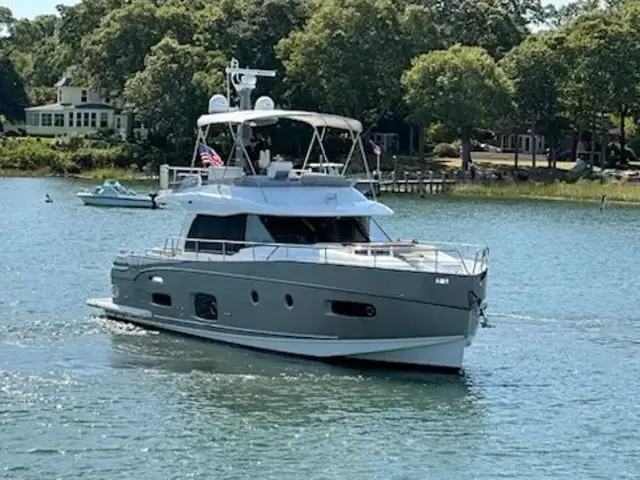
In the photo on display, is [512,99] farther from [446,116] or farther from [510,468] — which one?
[510,468]

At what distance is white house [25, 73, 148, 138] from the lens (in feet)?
454

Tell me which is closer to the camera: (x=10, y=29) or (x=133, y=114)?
(x=133, y=114)

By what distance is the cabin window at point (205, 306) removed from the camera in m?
33.1

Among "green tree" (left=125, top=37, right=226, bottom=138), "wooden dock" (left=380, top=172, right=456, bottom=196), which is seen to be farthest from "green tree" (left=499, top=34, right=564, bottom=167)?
"green tree" (left=125, top=37, right=226, bottom=138)

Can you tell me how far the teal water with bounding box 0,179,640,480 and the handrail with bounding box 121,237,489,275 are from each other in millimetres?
2242

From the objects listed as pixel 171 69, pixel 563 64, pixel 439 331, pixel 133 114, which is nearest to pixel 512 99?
pixel 563 64

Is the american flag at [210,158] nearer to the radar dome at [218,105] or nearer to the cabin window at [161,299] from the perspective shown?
the radar dome at [218,105]

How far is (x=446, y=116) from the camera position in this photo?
11231 centimetres

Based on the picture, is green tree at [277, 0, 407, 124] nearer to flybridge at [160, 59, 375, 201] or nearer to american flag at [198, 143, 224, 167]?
flybridge at [160, 59, 375, 201]

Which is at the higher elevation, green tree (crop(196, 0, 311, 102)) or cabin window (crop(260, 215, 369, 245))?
green tree (crop(196, 0, 311, 102))

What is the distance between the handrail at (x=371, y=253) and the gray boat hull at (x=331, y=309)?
0.32 metres

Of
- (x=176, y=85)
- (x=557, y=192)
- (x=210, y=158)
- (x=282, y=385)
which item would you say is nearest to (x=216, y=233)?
(x=210, y=158)

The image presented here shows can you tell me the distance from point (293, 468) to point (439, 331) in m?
7.64

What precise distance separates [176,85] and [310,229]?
85.5m
